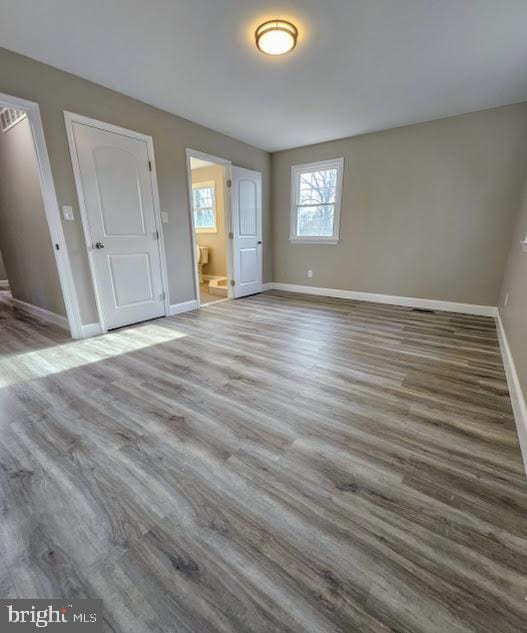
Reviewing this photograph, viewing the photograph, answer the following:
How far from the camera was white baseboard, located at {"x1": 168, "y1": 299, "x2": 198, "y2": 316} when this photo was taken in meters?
3.85

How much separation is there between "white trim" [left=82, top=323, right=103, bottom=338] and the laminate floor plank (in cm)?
63

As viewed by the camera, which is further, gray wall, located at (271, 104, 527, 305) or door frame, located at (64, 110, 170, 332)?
gray wall, located at (271, 104, 527, 305)

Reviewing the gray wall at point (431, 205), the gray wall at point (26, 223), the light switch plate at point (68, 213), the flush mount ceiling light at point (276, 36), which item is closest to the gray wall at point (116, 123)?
the light switch plate at point (68, 213)

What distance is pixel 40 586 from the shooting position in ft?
2.85

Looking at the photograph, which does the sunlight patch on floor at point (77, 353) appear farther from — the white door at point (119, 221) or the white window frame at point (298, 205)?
the white window frame at point (298, 205)

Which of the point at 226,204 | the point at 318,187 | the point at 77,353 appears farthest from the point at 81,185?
the point at 318,187

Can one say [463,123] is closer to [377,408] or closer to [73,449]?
[377,408]

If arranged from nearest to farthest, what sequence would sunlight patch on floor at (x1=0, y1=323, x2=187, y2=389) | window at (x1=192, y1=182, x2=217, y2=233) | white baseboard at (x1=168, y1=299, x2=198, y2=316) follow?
sunlight patch on floor at (x1=0, y1=323, x2=187, y2=389)
white baseboard at (x1=168, y1=299, x2=198, y2=316)
window at (x1=192, y1=182, x2=217, y2=233)

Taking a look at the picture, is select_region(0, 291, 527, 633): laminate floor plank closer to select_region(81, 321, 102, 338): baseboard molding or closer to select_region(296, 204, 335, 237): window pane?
select_region(81, 321, 102, 338): baseboard molding

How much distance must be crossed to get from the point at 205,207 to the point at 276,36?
169 inches

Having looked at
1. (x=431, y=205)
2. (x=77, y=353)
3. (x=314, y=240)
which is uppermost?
(x=431, y=205)

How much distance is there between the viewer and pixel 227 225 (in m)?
4.54

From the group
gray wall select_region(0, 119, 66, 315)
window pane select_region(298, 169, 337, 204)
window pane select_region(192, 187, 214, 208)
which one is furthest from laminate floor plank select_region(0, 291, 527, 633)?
window pane select_region(192, 187, 214, 208)

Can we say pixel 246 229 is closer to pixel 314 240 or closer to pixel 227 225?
pixel 227 225
